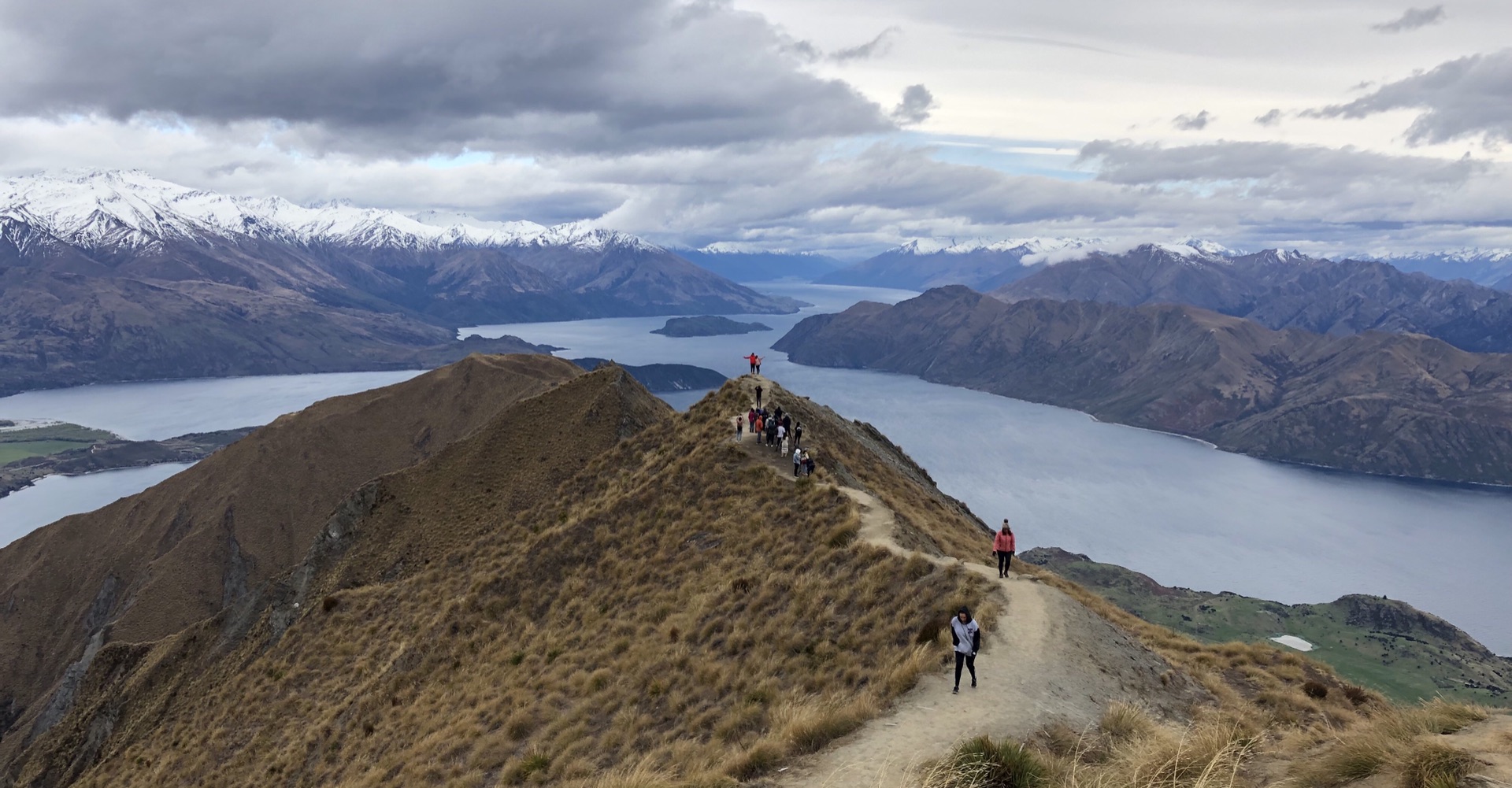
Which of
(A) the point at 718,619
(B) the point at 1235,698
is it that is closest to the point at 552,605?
(A) the point at 718,619

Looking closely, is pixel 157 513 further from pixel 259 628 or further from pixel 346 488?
pixel 259 628

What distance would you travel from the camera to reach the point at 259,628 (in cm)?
4866

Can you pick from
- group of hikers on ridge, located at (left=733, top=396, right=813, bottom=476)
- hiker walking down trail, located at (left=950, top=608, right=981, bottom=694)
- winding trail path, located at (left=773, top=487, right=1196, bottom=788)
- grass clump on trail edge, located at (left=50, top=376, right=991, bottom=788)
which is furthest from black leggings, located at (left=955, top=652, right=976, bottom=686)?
group of hikers on ridge, located at (left=733, top=396, right=813, bottom=476)

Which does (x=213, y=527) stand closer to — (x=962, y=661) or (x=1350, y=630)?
(x=962, y=661)

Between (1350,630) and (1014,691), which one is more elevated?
(1014,691)

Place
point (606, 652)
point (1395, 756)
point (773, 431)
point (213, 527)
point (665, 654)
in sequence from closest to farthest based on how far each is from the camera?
point (1395, 756) → point (665, 654) → point (606, 652) → point (773, 431) → point (213, 527)

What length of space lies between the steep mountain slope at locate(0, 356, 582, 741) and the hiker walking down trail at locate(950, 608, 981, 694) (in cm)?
8199

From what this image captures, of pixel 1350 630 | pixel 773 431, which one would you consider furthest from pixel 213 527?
pixel 1350 630

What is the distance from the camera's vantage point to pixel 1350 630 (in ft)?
531

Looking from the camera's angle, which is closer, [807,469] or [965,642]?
[965,642]

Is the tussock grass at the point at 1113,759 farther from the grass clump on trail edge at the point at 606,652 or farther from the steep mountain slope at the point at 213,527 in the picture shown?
the steep mountain slope at the point at 213,527

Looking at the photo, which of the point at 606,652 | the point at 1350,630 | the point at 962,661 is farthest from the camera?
the point at 1350,630

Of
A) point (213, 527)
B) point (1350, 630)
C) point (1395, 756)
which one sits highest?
point (1395, 756)

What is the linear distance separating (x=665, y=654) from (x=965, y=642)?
10602 millimetres
